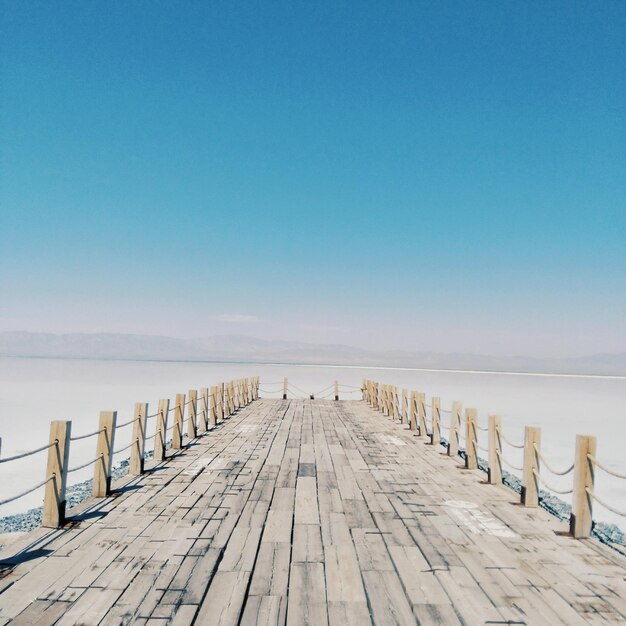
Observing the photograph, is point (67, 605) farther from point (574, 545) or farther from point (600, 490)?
point (600, 490)

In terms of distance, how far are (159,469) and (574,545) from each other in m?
6.37

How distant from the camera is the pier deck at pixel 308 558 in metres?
3.38

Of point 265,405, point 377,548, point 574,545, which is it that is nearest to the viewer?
point 377,548

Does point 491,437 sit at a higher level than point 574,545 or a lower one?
higher

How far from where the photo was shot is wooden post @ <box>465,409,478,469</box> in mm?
8508

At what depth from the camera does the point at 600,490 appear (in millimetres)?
13031

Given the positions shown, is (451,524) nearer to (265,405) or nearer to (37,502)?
(37,502)

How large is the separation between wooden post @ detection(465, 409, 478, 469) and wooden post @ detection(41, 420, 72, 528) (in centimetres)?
667

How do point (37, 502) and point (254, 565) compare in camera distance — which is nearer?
point (254, 565)

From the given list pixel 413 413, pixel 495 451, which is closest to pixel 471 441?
pixel 495 451

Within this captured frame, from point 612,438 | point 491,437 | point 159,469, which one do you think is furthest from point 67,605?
point 612,438

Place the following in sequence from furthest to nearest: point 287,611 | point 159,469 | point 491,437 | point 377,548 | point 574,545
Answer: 1. point 159,469
2. point 491,437
3. point 574,545
4. point 377,548
5. point 287,611

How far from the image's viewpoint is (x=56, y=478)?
5.06m

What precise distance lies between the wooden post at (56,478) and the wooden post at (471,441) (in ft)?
21.9
